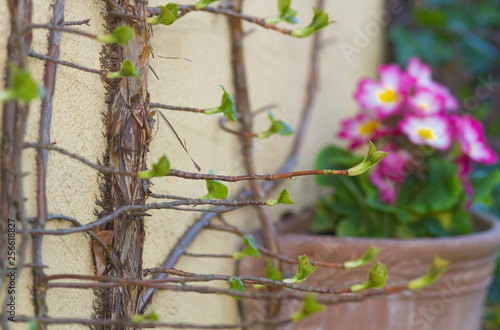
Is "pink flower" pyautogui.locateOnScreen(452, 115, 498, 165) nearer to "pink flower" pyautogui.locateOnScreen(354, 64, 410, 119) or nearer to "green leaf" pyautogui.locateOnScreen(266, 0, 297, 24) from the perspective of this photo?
"pink flower" pyautogui.locateOnScreen(354, 64, 410, 119)

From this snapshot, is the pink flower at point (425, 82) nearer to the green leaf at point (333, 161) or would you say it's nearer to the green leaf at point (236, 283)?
the green leaf at point (333, 161)

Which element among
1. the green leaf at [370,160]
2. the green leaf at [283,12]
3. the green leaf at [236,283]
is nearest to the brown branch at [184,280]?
the green leaf at [236,283]

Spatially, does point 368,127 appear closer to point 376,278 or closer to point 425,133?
point 425,133

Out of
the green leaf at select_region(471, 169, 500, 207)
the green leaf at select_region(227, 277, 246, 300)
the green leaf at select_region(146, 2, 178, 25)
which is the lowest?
the green leaf at select_region(227, 277, 246, 300)

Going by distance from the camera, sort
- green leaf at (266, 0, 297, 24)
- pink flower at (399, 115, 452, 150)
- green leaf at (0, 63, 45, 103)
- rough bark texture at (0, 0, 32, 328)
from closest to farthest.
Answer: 1. green leaf at (0, 63, 45, 103)
2. rough bark texture at (0, 0, 32, 328)
3. green leaf at (266, 0, 297, 24)
4. pink flower at (399, 115, 452, 150)

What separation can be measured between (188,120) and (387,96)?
62 centimetres

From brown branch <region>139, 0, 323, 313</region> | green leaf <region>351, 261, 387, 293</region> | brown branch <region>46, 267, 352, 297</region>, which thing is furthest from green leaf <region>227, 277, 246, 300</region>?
brown branch <region>139, 0, 323, 313</region>

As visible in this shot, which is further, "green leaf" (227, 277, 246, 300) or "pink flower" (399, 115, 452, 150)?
"pink flower" (399, 115, 452, 150)

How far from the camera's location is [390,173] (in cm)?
123

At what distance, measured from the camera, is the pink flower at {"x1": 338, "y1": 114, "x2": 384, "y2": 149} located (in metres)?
1.31

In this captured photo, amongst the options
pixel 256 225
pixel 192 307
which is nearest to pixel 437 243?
pixel 256 225

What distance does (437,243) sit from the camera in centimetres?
107

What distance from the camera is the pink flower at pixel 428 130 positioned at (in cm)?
121

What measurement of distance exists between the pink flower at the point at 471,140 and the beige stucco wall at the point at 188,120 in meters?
0.38
